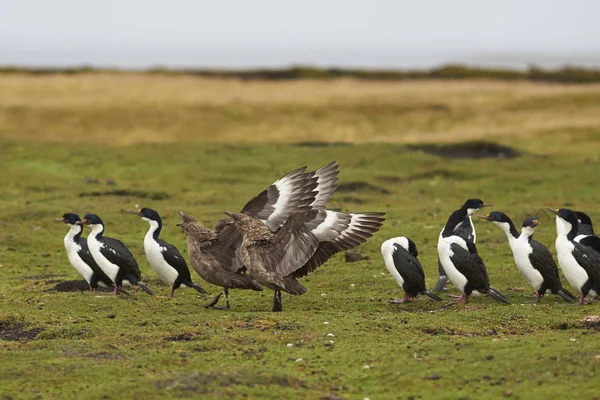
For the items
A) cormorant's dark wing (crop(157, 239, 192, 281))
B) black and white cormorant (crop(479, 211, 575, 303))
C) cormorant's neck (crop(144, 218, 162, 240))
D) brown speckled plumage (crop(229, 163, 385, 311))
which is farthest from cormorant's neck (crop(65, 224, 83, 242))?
black and white cormorant (crop(479, 211, 575, 303))

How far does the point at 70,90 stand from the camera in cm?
4575

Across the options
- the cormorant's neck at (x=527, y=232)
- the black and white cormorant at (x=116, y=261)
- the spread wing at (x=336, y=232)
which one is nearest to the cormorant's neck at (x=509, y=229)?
the cormorant's neck at (x=527, y=232)

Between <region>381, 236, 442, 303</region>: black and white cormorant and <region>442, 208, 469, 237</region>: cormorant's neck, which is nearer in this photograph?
A: <region>381, 236, 442, 303</region>: black and white cormorant

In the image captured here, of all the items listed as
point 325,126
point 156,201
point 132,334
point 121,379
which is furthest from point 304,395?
point 325,126

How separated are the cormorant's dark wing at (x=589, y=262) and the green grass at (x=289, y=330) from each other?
41 cm

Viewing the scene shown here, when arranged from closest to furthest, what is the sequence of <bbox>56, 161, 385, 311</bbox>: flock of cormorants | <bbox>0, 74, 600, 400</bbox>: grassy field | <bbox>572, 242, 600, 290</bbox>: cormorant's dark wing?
<bbox>0, 74, 600, 400</bbox>: grassy field < <bbox>56, 161, 385, 311</bbox>: flock of cormorants < <bbox>572, 242, 600, 290</bbox>: cormorant's dark wing

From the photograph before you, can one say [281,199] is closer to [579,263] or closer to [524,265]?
[524,265]

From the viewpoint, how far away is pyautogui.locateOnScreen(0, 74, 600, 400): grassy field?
11.1 m

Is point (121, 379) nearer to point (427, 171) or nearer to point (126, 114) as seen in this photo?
point (427, 171)

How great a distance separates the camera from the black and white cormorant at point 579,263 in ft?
50.1

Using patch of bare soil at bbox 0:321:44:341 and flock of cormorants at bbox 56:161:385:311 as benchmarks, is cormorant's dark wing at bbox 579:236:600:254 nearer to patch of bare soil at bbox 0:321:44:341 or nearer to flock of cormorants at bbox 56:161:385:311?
flock of cormorants at bbox 56:161:385:311

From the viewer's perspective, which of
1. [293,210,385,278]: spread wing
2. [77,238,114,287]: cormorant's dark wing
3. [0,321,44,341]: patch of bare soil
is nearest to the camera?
[0,321,44,341]: patch of bare soil

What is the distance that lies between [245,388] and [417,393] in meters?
1.69

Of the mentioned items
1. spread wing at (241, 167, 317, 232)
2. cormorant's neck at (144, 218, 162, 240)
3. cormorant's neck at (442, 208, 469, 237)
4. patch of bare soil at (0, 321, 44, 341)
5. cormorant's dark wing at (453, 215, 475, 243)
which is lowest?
patch of bare soil at (0, 321, 44, 341)
